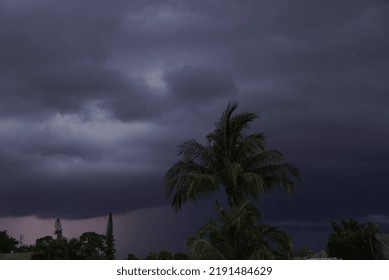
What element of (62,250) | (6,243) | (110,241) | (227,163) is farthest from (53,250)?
(110,241)

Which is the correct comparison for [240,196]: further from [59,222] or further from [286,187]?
[59,222]

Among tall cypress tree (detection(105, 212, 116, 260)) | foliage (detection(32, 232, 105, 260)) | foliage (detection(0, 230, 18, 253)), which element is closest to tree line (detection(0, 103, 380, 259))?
foliage (detection(32, 232, 105, 260))

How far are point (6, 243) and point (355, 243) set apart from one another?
153 ft

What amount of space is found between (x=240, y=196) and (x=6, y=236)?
62.5 metres

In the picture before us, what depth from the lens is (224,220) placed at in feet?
56.2

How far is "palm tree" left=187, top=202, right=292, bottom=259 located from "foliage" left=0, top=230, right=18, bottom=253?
60.3 metres

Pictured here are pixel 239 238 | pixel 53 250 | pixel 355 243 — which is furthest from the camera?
pixel 355 243

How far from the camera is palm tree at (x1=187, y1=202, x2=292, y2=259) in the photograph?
54.6ft

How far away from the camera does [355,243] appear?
45.6 metres

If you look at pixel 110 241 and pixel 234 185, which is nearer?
pixel 234 185

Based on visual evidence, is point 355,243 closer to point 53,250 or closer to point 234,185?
point 53,250

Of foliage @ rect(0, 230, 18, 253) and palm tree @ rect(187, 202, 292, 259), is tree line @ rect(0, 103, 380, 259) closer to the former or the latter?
palm tree @ rect(187, 202, 292, 259)

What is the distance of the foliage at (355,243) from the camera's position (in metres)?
45.4
